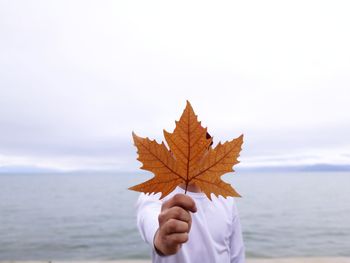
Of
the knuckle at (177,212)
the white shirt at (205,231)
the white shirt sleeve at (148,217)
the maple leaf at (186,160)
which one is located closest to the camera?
the maple leaf at (186,160)

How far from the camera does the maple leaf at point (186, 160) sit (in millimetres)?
972

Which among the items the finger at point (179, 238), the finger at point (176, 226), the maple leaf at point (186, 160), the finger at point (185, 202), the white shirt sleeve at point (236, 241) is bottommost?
the white shirt sleeve at point (236, 241)

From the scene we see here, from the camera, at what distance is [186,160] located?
0.99 m

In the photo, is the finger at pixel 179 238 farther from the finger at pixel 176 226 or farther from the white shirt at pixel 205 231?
the white shirt at pixel 205 231

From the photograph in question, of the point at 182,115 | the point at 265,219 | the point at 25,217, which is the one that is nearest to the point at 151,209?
the point at 182,115

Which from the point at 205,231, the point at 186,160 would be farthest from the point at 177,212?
the point at 205,231

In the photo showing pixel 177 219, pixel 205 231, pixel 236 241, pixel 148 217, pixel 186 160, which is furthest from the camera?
pixel 236 241

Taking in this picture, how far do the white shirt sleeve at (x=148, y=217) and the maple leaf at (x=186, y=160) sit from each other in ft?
1.91

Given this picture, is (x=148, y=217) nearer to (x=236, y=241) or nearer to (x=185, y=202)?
(x=185, y=202)

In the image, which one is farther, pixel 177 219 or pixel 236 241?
pixel 236 241

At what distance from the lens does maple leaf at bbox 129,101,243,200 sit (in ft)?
3.19

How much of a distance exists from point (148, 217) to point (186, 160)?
0.84 meters

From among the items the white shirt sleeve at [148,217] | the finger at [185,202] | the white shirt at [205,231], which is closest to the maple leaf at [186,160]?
the finger at [185,202]

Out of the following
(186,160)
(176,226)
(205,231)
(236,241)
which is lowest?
(236,241)
